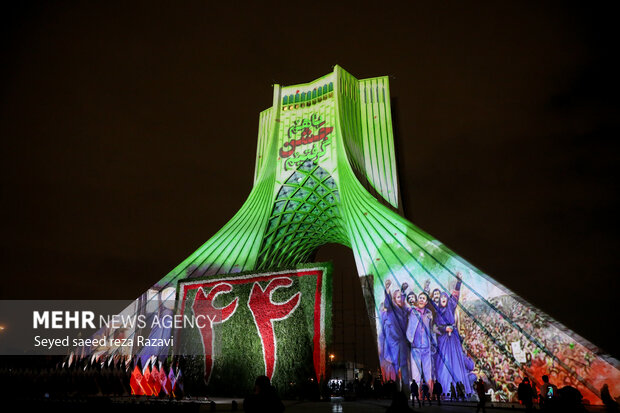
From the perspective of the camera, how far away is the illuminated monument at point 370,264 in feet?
38.2

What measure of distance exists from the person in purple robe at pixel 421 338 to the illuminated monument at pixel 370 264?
0.03m

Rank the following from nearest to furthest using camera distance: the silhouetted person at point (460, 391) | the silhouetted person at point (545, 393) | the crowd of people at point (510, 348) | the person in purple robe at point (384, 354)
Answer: the silhouetted person at point (545, 393)
the crowd of people at point (510, 348)
the silhouetted person at point (460, 391)
the person in purple robe at point (384, 354)

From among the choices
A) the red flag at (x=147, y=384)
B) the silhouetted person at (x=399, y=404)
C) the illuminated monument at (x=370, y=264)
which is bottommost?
the red flag at (x=147, y=384)

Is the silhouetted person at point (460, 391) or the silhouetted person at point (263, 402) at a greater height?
the silhouetted person at point (263, 402)

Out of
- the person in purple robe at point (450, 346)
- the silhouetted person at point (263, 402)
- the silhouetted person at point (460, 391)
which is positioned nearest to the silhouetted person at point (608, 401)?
the person in purple robe at point (450, 346)

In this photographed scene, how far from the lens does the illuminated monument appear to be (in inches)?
459

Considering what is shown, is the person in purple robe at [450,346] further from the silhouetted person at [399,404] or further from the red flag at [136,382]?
the silhouetted person at [399,404]

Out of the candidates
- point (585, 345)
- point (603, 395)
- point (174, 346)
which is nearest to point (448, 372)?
point (585, 345)

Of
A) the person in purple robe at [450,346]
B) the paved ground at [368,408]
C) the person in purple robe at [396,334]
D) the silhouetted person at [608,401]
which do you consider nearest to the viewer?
the silhouetted person at [608,401]

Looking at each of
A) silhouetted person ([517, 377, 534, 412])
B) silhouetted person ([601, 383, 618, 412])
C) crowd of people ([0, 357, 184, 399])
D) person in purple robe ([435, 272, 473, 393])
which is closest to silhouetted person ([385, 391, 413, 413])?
silhouetted person ([517, 377, 534, 412])

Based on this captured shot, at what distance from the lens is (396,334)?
14.5m

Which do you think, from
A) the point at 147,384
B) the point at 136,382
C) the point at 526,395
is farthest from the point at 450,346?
the point at 136,382

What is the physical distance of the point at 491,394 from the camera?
12039 mm

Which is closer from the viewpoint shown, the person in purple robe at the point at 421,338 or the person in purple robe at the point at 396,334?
the person in purple robe at the point at 421,338
